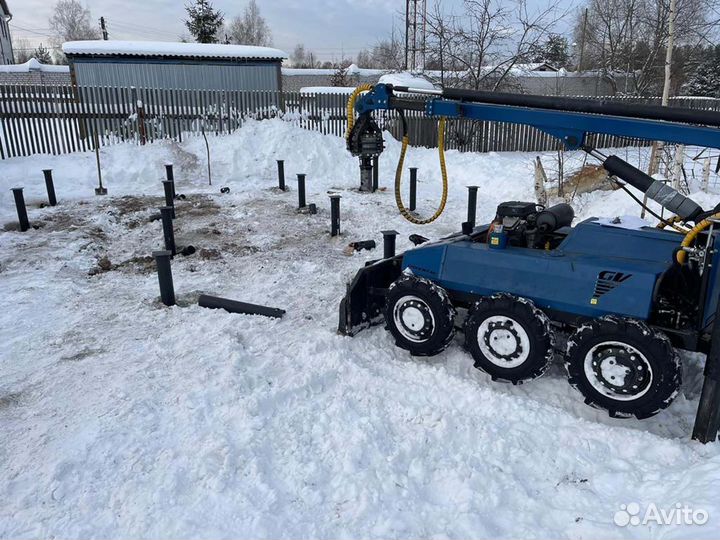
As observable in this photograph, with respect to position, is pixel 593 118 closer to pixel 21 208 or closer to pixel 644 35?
pixel 21 208

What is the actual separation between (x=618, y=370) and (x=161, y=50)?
19312 mm

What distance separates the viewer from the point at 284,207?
11.2 metres

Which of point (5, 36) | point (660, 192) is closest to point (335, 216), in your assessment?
point (660, 192)

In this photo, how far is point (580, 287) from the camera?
4.28 m

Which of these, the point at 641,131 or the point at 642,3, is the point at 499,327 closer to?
the point at 641,131

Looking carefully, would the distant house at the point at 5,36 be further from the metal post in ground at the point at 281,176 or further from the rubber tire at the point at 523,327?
the rubber tire at the point at 523,327

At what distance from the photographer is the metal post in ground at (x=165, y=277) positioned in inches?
239

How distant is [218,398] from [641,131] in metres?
3.99

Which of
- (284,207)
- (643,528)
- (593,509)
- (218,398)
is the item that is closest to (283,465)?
(218,398)

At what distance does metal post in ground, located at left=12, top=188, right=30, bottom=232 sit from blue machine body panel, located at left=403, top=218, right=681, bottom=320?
305 inches

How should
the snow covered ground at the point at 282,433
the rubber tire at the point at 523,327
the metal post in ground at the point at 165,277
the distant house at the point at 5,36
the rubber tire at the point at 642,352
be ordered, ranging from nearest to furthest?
the snow covered ground at the point at 282,433 < the rubber tire at the point at 642,352 < the rubber tire at the point at 523,327 < the metal post in ground at the point at 165,277 < the distant house at the point at 5,36

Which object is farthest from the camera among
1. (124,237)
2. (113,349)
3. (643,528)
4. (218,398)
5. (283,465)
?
(124,237)

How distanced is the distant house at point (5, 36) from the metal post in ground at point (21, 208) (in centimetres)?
5380

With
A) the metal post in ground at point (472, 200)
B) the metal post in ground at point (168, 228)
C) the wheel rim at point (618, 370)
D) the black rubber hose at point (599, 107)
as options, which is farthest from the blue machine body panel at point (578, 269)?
the metal post in ground at point (472, 200)
